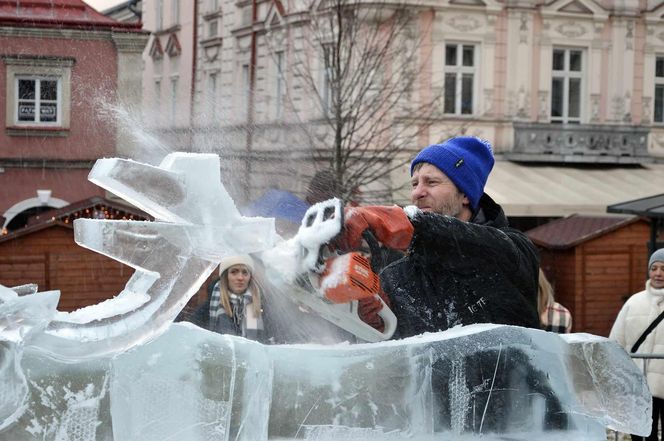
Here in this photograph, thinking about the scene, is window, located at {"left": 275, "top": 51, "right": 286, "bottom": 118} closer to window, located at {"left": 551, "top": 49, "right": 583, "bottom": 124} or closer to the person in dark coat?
window, located at {"left": 551, "top": 49, "right": 583, "bottom": 124}

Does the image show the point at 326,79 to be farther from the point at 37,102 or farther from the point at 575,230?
the point at 37,102

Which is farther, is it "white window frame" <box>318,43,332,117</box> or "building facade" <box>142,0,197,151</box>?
"building facade" <box>142,0,197,151</box>

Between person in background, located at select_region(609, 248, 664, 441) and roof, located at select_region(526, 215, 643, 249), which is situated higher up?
roof, located at select_region(526, 215, 643, 249)

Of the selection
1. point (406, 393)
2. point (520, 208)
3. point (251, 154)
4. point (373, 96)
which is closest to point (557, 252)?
point (373, 96)

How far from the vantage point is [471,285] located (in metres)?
3.26

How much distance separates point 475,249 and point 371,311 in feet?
1.08

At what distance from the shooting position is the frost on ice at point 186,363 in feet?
8.46

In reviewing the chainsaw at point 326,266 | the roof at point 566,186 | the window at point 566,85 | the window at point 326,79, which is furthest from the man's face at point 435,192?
the window at point 566,85

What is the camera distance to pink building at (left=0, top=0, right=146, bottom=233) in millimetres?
18938

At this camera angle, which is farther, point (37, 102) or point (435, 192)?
point (37, 102)

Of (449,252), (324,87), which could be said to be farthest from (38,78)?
(449,252)

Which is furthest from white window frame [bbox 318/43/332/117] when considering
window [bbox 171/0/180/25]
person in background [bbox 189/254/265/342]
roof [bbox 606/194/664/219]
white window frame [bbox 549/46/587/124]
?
A: person in background [bbox 189/254/265/342]

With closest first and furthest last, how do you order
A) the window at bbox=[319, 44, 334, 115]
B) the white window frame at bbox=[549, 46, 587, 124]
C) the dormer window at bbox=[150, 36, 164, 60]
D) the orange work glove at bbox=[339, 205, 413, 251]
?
the orange work glove at bbox=[339, 205, 413, 251] < the window at bbox=[319, 44, 334, 115] < the dormer window at bbox=[150, 36, 164, 60] < the white window frame at bbox=[549, 46, 587, 124]

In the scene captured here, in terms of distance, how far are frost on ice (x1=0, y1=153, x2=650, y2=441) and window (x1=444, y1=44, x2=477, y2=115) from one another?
19.6 m
